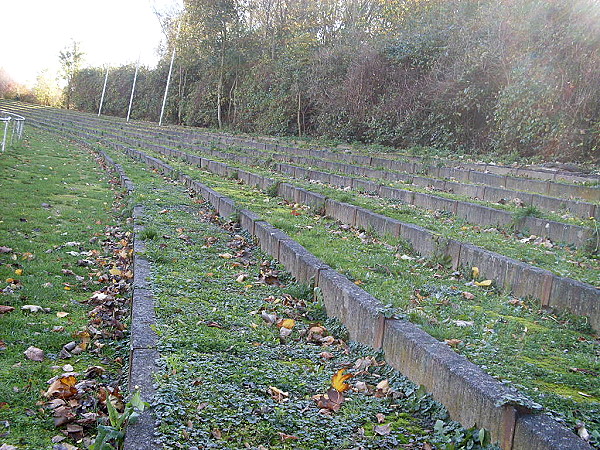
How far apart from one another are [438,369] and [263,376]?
89cm

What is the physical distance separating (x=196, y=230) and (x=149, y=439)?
4627 mm

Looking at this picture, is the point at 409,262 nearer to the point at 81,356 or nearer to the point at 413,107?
the point at 81,356

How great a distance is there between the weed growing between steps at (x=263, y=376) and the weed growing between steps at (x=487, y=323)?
1.36 ft

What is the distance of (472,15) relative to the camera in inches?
639

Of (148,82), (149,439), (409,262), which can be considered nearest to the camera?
(149,439)

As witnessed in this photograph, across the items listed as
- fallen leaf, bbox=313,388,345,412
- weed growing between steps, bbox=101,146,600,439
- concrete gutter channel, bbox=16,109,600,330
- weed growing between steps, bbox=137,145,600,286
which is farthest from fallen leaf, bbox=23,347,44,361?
weed growing between steps, bbox=137,145,600,286

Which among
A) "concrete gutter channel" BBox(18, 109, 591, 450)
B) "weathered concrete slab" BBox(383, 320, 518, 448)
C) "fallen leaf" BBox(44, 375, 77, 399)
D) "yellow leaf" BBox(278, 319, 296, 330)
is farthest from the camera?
"yellow leaf" BBox(278, 319, 296, 330)

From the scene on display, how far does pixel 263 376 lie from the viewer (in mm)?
2930

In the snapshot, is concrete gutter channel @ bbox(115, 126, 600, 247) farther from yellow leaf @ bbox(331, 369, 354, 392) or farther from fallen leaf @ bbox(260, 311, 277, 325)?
yellow leaf @ bbox(331, 369, 354, 392)

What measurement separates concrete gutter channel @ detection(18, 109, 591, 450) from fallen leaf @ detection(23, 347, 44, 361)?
703 mm

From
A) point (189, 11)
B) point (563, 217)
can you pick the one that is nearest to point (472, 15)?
point (563, 217)

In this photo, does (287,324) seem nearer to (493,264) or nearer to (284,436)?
(284,436)

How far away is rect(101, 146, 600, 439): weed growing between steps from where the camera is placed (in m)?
2.67

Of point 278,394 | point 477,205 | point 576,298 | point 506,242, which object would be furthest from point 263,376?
point 477,205
